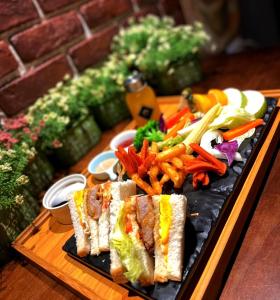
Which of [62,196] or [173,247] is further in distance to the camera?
[62,196]

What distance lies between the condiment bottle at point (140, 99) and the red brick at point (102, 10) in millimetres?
766

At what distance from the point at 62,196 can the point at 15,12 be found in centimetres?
108

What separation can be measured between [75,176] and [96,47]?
115cm

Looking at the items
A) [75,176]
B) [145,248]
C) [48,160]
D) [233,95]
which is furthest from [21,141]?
[233,95]

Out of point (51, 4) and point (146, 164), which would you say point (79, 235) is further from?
point (51, 4)

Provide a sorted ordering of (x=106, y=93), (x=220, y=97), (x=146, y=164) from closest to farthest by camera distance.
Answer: (x=146, y=164)
(x=220, y=97)
(x=106, y=93)

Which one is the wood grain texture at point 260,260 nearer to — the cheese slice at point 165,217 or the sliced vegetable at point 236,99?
the cheese slice at point 165,217

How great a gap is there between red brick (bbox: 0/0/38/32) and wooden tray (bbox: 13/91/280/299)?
0.99m

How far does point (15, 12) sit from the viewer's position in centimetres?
167

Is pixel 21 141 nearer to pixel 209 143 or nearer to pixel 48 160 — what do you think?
pixel 48 160

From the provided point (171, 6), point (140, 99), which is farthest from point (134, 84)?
point (171, 6)

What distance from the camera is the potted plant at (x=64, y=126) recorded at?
1538 millimetres

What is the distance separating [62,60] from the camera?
193 cm

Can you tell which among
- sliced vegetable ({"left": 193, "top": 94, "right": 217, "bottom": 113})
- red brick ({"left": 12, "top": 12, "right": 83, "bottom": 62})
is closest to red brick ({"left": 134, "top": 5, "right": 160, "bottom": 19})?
red brick ({"left": 12, "top": 12, "right": 83, "bottom": 62})
